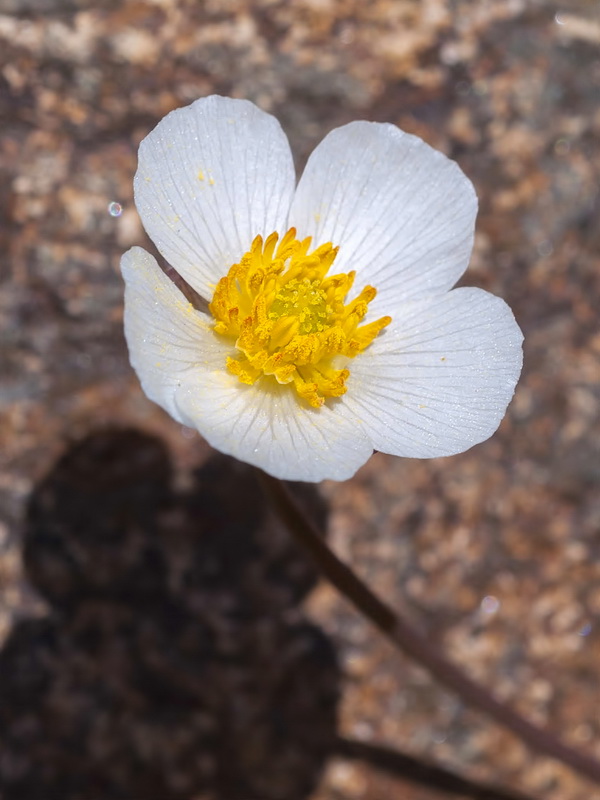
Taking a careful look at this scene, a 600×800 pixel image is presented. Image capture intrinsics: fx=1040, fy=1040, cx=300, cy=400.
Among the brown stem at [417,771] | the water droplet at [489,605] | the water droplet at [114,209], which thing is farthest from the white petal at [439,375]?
the brown stem at [417,771]

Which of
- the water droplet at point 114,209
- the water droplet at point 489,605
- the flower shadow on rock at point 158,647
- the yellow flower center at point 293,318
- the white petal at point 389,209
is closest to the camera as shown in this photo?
the yellow flower center at point 293,318

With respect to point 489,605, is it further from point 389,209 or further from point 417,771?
point 389,209

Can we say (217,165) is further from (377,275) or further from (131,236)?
(131,236)

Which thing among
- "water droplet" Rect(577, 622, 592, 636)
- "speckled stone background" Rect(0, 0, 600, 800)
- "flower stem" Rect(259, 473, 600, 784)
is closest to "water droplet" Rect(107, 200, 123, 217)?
"speckled stone background" Rect(0, 0, 600, 800)

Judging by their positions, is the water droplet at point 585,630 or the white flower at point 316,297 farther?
the water droplet at point 585,630

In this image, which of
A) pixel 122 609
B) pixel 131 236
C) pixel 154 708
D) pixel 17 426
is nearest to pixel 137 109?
pixel 131 236

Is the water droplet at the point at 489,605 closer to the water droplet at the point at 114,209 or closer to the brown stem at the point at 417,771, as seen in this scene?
the brown stem at the point at 417,771

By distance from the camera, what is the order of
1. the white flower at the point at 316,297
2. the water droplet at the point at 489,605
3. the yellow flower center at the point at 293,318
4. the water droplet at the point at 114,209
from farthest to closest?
the water droplet at the point at 489,605, the water droplet at the point at 114,209, the yellow flower center at the point at 293,318, the white flower at the point at 316,297
